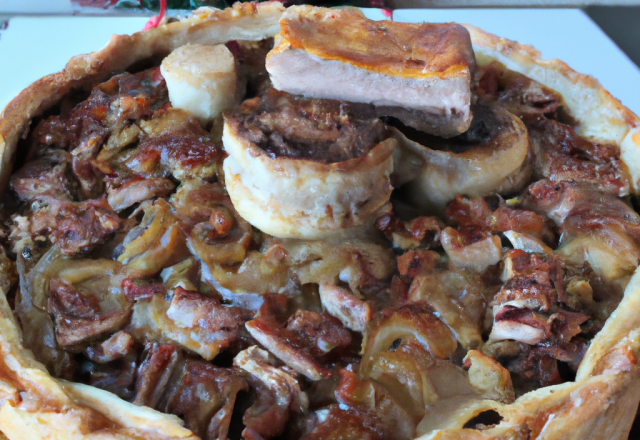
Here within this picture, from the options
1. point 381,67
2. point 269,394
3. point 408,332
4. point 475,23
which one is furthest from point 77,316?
point 475,23

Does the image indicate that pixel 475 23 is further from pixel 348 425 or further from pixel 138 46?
pixel 348 425

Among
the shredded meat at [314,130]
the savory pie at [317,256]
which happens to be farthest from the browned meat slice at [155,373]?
the shredded meat at [314,130]

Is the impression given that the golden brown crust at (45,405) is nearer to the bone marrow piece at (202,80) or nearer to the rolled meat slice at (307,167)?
the bone marrow piece at (202,80)

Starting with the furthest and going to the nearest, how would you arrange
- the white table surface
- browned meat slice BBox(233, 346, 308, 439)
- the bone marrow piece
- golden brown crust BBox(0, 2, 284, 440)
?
the white table surface
the bone marrow piece
browned meat slice BBox(233, 346, 308, 439)
golden brown crust BBox(0, 2, 284, 440)

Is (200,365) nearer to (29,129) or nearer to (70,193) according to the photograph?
(70,193)

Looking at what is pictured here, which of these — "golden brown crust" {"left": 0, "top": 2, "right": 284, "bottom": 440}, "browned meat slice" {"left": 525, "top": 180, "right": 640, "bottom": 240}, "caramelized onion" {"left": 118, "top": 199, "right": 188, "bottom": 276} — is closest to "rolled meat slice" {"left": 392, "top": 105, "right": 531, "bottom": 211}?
"browned meat slice" {"left": 525, "top": 180, "right": 640, "bottom": 240}

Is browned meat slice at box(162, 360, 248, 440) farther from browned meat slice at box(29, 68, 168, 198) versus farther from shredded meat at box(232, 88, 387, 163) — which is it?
browned meat slice at box(29, 68, 168, 198)

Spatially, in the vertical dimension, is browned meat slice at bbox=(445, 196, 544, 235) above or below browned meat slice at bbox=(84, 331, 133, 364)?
above
